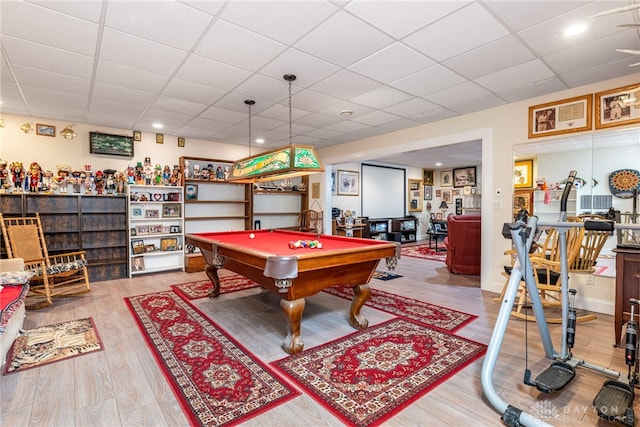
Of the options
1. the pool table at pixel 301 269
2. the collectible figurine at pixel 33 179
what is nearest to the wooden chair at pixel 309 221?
the pool table at pixel 301 269

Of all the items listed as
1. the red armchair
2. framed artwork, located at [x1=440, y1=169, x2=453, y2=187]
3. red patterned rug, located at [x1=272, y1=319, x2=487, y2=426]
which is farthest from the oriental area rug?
framed artwork, located at [x1=440, y1=169, x2=453, y2=187]

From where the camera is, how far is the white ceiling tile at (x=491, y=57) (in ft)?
8.62

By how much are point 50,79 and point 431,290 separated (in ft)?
17.5

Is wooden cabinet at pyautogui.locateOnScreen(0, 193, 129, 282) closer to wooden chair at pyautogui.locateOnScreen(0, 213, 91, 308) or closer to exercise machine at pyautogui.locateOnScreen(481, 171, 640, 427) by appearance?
wooden chair at pyautogui.locateOnScreen(0, 213, 91, 308)

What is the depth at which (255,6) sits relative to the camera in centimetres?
211

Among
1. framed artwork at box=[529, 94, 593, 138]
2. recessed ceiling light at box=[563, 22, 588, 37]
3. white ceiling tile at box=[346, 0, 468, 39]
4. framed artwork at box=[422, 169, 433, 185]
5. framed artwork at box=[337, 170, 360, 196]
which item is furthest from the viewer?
framed artwork at box=[422, 169, 433, 185]

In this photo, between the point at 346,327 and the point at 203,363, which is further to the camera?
the point at 346,327

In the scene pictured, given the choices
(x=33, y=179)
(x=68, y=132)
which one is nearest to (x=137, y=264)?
(x=33, y=179)

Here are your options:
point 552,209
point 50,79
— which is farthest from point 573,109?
point 50,79

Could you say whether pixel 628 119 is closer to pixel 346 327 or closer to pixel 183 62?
pixel 346 327

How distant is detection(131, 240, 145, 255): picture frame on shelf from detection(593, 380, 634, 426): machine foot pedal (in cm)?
600

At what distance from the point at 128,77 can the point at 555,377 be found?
4.57 m

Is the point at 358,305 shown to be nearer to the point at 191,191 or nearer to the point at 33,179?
the point at 191,191

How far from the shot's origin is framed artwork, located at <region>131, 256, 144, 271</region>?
17.3ft
